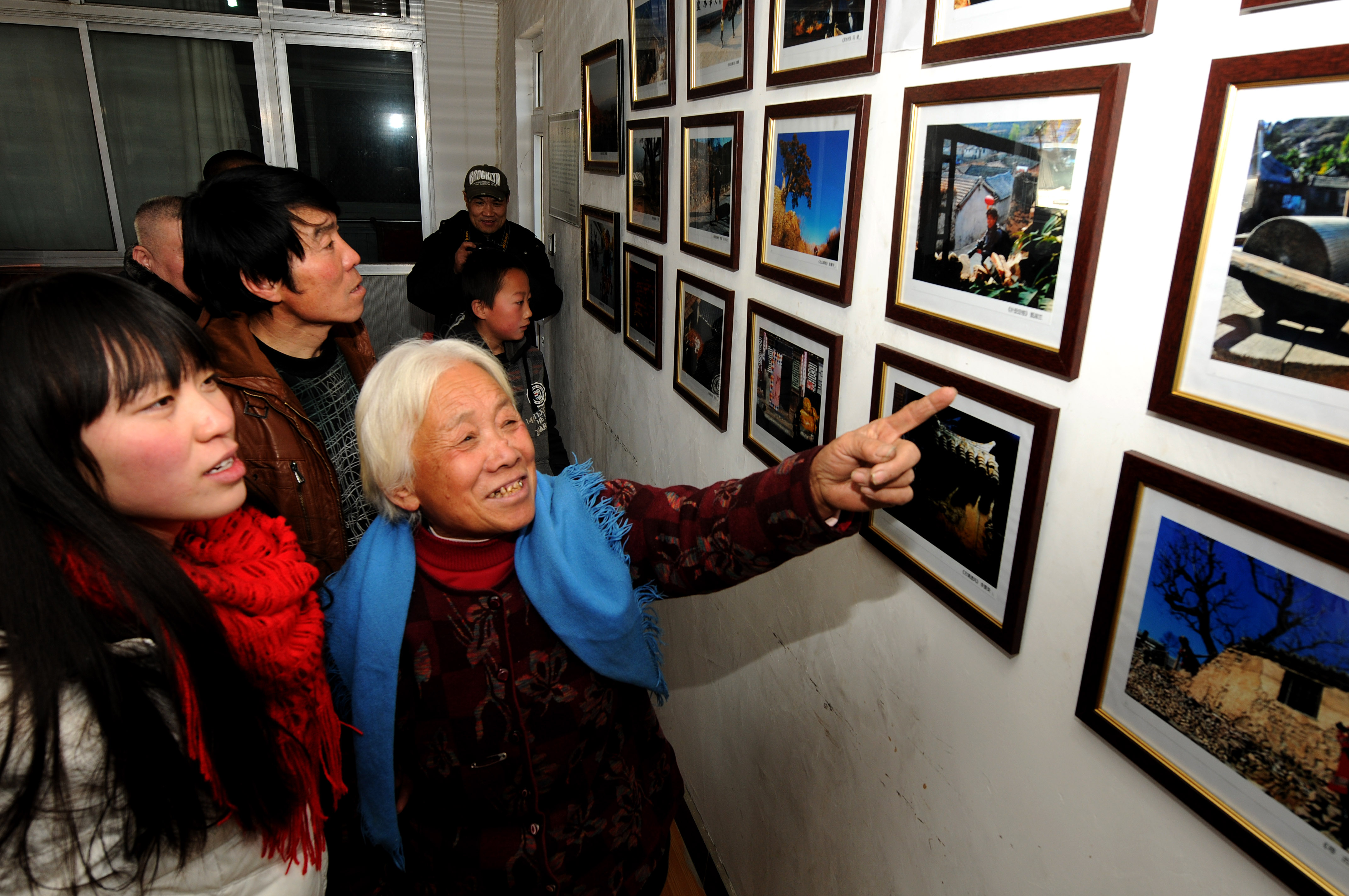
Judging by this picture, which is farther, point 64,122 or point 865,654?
point 64,122

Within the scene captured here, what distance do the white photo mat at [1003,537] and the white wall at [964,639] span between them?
0.13 feet

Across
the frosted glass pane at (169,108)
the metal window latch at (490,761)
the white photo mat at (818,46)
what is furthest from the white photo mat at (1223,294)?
the frosted glass pane at (169,108)

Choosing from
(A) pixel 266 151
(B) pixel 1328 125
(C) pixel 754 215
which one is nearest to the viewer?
(B) pixel 1328 125

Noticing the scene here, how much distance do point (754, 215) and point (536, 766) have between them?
121 cm

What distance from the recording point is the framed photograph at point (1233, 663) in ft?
2.14

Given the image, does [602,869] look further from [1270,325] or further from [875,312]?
[1270,325]

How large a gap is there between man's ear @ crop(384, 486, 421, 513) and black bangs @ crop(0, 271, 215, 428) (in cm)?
44

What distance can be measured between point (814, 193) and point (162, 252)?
8.43 ft

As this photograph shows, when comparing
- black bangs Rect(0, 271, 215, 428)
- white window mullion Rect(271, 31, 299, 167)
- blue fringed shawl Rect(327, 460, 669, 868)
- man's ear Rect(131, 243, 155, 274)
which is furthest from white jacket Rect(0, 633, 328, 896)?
white window mullion Rect(271, 31, 299, 167)

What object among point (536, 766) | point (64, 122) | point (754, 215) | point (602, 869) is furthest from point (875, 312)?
point (64, 122)

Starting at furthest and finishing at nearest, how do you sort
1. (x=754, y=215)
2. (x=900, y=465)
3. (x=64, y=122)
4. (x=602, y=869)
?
(x=64, y=122) → (x=754, y=215) → (x=602, y=869) → (x=900, y=465)

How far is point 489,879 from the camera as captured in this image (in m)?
1.32

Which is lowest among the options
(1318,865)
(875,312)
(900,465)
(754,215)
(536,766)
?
(536,766)

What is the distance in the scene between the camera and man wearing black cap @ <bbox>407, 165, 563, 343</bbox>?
3.67 m
